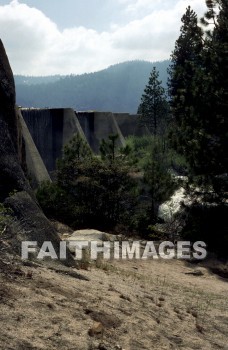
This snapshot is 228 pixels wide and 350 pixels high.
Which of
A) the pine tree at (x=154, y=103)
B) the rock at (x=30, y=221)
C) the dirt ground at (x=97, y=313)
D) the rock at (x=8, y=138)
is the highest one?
the pine tree at (x=154, y=103)

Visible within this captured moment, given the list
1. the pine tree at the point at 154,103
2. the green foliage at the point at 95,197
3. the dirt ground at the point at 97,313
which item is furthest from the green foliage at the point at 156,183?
the pine tree at the point at 154,103

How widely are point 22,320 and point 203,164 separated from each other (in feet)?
33.0

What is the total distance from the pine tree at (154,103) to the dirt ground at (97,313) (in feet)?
87.2

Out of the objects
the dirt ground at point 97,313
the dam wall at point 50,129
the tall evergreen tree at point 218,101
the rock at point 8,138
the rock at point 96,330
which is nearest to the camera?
the dirt ground at point 97,313

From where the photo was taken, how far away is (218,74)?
13742 millimetres

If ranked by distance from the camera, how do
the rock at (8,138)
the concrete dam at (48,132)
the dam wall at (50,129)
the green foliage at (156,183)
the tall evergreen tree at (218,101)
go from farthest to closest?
1. the dam wall at (50,129)
2. the concrete dam at (48,132)
3. the green foliage at (156,183)
4. the tall evergreen tree at (218,101)
5. the rock at (8,138)

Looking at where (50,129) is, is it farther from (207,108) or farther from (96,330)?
(96,330)

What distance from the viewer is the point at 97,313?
16.2 feet

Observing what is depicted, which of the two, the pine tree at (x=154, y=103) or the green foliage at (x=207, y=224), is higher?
the pine tree at (x=154, y=103)

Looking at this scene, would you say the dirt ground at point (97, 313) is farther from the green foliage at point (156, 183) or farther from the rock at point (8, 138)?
the green foliage at point (156, 183)

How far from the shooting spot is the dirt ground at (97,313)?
13.8 ft

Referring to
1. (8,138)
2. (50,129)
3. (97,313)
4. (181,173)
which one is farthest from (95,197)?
(97,313)

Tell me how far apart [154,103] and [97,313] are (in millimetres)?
30140

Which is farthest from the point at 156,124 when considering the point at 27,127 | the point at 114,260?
the point at 114,260
